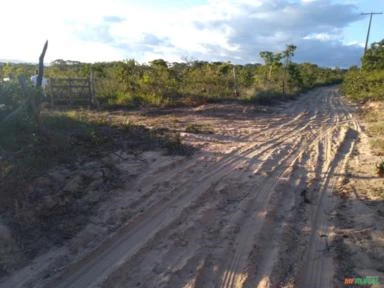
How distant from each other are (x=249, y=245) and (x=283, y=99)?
17994 mm

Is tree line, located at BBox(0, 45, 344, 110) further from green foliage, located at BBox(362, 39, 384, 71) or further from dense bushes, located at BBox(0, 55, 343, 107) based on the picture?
green foliage, located at BBox(362, 39, 384, 71)

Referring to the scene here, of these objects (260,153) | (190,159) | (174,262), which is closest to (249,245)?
(174,262)

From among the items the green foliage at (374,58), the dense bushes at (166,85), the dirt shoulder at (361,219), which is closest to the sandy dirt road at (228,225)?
the dirt shoulder at (361,219)

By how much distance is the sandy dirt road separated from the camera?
13.2 feet

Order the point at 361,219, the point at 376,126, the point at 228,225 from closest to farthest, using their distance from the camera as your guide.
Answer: the point at 228,225, the point at 361,219, the point at 376,126

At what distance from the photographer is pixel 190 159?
7.98 metres

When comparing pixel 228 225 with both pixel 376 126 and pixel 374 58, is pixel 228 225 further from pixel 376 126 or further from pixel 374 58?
pixel 374 58

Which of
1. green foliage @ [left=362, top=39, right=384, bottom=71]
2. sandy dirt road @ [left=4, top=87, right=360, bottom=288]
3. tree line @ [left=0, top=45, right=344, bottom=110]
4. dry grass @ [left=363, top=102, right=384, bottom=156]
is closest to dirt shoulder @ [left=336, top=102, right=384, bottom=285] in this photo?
sandy dirt road @ [left=4, top=87, right=360, bottom=288]

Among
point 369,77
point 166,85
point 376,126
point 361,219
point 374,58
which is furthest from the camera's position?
point 374,58

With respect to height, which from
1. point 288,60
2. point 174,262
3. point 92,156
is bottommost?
point 174,262

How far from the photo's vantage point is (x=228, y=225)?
5105 millimetres

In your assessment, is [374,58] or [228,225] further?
[374,58]

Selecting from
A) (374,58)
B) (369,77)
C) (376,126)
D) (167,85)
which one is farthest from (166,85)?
(374,58)

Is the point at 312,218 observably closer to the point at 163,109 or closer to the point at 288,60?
the point at 163,109
